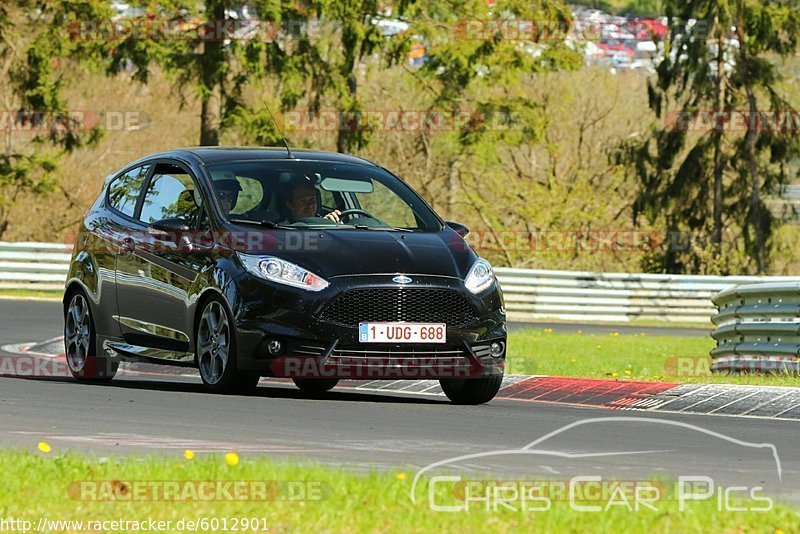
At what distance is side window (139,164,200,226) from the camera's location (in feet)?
39.4

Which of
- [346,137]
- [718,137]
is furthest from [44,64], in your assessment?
[718,137]

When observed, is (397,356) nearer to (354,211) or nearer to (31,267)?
Answer: (354,211)

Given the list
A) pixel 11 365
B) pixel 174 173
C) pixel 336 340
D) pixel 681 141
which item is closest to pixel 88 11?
pixel 681 141

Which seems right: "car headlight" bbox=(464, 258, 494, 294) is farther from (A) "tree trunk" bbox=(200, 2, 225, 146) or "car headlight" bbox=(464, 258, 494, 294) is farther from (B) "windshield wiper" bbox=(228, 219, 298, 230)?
(A) "tree trunk" bbox=(200, 2, 225, 146)

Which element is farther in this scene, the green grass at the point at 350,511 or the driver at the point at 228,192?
the driver at the point at 228,192

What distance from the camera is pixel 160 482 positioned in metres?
6.65

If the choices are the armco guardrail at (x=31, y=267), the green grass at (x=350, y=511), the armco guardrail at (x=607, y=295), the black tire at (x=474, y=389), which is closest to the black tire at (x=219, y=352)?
the black tire at (x=474, y=389)

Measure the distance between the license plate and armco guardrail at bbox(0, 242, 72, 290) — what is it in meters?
20.4

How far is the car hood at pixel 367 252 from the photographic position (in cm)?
1083

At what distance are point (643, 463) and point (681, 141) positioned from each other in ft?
118

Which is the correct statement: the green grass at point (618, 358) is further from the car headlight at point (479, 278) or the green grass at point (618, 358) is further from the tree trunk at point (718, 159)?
the tree trunk at point (718, 159)

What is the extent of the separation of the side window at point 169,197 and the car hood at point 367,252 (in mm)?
1007

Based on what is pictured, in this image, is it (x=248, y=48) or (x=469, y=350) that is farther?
A: (x=248, y=48)

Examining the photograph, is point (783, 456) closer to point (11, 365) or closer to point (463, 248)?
point (463, 248)
